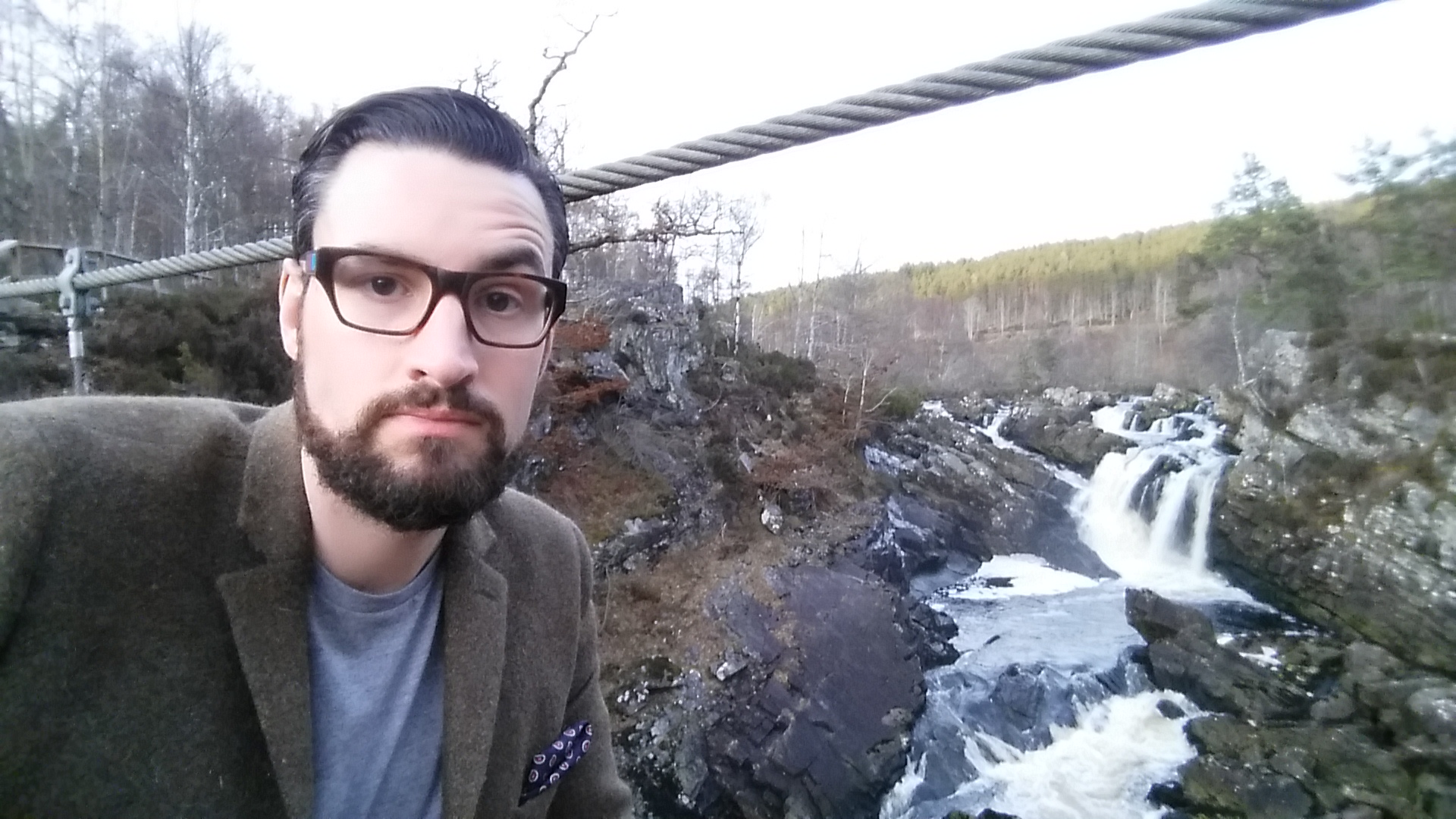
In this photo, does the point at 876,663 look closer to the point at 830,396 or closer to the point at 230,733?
the point at 830,396

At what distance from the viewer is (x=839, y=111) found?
38.1 inches

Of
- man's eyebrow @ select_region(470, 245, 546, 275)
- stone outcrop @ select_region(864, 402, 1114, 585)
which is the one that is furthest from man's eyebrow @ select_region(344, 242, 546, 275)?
stone outcrop @ select_region(864, 402, 1114, 585)

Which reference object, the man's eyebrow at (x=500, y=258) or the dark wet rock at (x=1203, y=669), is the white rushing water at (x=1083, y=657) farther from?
the man's eyebrow at (x=500, y=258)

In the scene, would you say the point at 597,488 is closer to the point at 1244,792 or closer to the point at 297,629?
the point at 1244,792

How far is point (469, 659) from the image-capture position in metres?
1.00

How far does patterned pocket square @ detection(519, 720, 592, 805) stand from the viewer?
1.11 metres

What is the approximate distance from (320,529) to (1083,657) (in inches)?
392

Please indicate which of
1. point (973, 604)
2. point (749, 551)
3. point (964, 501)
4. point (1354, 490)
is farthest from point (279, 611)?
point (964, 501)

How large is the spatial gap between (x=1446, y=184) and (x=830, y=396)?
1022 centimetres

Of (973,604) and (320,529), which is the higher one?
(320,529)

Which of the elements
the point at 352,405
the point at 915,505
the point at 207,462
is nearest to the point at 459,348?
the point at 352,405

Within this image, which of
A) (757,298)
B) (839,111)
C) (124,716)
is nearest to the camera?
(124,716)

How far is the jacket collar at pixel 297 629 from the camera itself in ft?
2.60

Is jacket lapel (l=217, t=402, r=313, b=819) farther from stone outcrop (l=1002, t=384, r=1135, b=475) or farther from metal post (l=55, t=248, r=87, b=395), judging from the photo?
stone outcrop (l=1002, t=384, r=1135, b=475)
